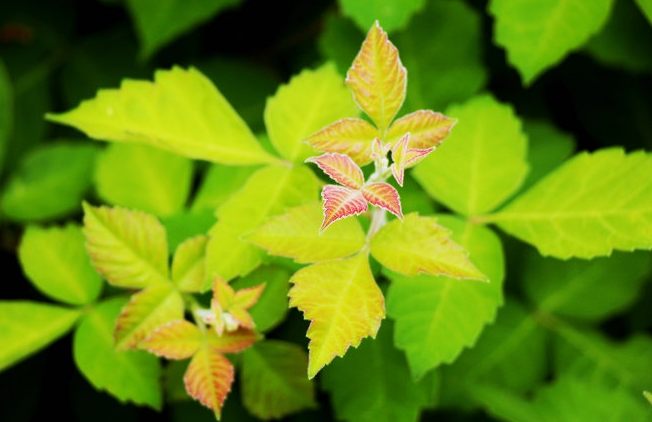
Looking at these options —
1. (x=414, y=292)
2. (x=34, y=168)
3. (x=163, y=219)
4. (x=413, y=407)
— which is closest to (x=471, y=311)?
(x=414, y=292)

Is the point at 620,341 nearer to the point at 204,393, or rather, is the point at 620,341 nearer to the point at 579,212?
the point at 579,212

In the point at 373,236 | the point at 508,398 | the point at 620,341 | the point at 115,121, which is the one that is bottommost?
the point at 620,341

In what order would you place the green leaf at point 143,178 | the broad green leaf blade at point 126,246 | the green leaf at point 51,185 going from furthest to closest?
the green leaf at point 51,185
the green leaf at point 143,178
the broad green leaf blade at point 126,246

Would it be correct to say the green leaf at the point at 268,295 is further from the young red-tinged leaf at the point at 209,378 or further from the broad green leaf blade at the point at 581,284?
the broad green leaf blade at the point at 581,284

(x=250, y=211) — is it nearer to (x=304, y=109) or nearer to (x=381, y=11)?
(x=304, y=109)

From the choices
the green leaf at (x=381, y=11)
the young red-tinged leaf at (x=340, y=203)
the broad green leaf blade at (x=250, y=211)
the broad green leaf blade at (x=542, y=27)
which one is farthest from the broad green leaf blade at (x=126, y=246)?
the broad green leaf blade at (x=542, y=27)

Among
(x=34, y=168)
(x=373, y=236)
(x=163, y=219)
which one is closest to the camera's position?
(x=373, y=236)
